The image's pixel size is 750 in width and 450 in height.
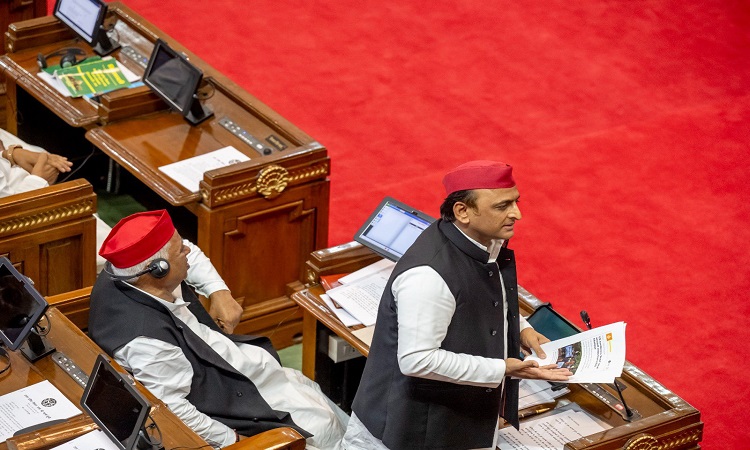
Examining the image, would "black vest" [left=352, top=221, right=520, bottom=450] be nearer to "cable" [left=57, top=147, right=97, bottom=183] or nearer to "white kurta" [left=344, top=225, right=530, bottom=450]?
"white kurta" [left=344, top=225, right=530, bottom=450]

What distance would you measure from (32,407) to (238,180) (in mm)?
1639

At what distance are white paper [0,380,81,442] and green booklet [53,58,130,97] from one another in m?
2.40

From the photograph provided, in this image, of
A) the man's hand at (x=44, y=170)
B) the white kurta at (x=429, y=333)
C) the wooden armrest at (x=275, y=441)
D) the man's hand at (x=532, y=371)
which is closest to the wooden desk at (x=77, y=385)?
the wooden armrest at (x=275, y=441)

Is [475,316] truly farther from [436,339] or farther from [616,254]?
[616,254]

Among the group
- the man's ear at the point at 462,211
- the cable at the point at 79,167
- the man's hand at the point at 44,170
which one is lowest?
the cable at the point at 79,167

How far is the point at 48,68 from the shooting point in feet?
19.8

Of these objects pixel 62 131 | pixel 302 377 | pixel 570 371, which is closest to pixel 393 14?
pixel 62 131

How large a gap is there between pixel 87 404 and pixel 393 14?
5521 millimetres

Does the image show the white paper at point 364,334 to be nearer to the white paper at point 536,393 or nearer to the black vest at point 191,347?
the black vest at point 191,347

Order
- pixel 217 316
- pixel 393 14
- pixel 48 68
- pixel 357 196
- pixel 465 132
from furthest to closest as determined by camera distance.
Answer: pixel 393 14 < pixel 465 132 < pixel 357 196 < pixel 48 68 < pixel 217 316

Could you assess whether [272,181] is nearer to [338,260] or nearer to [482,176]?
[338,260]

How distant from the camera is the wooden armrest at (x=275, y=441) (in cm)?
346

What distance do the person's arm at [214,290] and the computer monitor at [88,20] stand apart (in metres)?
2.22

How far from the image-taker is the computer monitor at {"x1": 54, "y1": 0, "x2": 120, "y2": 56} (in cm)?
613
